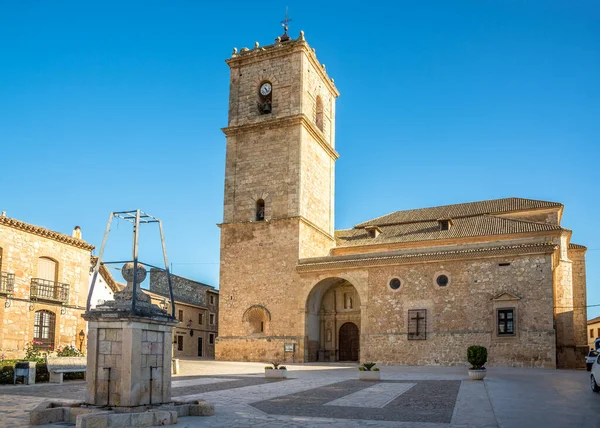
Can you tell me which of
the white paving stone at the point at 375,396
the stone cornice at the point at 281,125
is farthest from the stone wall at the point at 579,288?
the white paving stone at the point at 375,396

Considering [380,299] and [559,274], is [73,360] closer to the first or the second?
[380,299]

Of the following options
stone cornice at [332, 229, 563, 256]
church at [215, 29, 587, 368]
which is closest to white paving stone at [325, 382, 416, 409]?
church at [215, 29, 587, 368]

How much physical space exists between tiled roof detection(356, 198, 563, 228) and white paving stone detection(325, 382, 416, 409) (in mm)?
21386

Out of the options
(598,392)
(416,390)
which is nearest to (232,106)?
(416,390)

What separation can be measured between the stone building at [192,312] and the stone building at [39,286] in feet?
46.5

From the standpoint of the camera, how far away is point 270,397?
41.2ft

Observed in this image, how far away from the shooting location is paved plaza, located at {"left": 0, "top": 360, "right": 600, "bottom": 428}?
8859 mm

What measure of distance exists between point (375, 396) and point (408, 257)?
15769mm

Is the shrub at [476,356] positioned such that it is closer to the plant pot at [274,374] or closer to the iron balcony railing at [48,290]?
the plant pot at [274,374]

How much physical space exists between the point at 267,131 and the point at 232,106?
2.94m

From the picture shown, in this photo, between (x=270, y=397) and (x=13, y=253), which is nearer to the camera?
(x=270, y=397)

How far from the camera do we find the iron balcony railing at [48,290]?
2545 cm

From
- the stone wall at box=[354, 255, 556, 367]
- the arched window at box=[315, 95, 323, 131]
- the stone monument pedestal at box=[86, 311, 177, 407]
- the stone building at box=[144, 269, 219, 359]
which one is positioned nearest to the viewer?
the stone monument pedestal at box=[86, 311, 177, 407]

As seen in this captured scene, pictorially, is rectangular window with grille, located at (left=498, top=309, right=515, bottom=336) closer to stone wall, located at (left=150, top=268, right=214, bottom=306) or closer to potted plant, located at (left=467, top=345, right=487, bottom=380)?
potted plant, located at (left=467, top=345, right=487, bottom=380)
